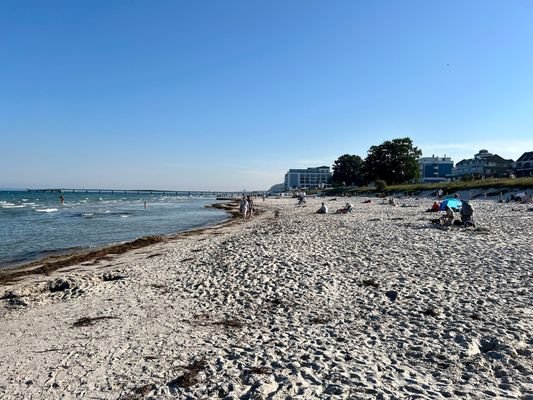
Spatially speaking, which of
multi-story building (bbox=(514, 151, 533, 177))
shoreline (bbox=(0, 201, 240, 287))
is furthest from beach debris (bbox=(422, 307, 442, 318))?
multi-story building (bbox=(514, 151, 533, 177))

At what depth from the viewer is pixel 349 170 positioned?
459 ft

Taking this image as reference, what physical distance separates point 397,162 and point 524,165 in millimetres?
30520

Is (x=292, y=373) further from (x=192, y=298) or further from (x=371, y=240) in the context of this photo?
(x=371, y=240)

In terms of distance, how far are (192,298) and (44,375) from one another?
13.4 ft

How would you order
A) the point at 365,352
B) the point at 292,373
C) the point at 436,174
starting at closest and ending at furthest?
the point at 292,373 → the point at 365,352 → the point at 436,174

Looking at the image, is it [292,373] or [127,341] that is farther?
[127,341]

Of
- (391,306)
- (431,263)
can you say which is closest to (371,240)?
(431,263)

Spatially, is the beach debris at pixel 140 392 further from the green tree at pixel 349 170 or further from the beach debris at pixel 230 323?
the green tree at pixel 349 170

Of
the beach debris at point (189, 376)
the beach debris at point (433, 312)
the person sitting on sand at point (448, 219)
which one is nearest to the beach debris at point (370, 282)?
the beach debris at point (433, 312)

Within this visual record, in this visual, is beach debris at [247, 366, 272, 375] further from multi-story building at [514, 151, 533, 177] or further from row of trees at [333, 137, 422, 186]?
multi-story building at [514, 151, 533, 177]

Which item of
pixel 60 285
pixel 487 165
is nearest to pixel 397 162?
pixel 487 165

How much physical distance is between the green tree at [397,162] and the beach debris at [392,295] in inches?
3666

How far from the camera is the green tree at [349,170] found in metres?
139

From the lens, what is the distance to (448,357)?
6.05 m
